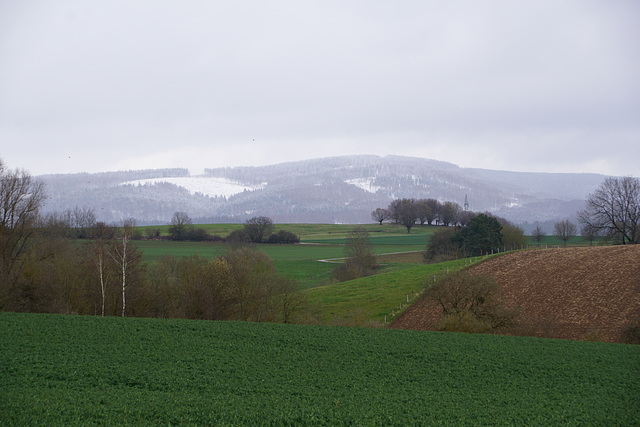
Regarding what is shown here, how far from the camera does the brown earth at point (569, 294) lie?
30.5m

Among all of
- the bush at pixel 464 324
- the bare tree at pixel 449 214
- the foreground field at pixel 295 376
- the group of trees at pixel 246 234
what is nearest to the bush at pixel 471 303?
the bush at pixel 464 324

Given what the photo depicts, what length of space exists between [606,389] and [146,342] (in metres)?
18.2

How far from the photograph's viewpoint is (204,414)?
481 inches

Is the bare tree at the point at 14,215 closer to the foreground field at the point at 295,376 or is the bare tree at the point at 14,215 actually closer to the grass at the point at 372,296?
the foreground field at the point at 295,376

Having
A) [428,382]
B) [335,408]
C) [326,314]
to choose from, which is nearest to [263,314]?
[326,314]

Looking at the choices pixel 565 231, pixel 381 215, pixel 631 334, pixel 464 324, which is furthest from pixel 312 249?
pixel 631 334

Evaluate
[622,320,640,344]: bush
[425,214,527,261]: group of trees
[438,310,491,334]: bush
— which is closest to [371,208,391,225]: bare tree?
[425,214,527,261]: group of trees

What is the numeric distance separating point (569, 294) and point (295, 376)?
93.3ft

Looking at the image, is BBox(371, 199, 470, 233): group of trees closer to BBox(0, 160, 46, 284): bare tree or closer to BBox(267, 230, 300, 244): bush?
BBox(267, 230, 300, 244): bush

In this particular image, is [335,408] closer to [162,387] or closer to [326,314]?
[162,387]

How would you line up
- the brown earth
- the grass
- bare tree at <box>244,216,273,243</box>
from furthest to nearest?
bare tree at <box>244,216,273,243</box>, the grass, the brown earth

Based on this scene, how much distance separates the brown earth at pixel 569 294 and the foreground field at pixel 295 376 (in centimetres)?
849

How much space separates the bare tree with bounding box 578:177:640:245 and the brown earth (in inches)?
1019

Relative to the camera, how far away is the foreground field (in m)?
12.5
